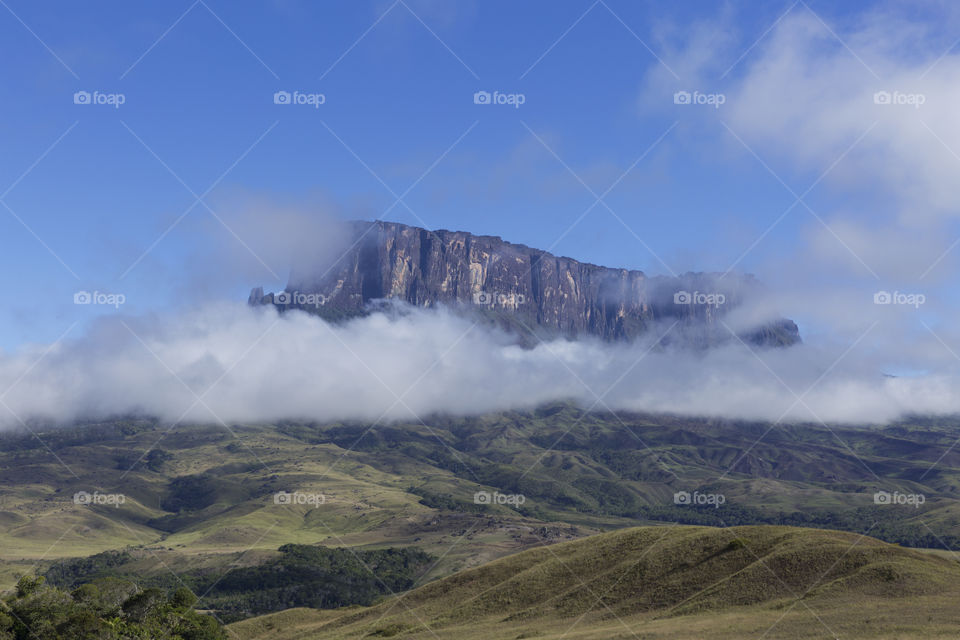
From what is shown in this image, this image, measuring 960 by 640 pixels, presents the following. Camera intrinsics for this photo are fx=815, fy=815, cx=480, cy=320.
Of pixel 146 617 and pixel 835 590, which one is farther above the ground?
pixel 835 590

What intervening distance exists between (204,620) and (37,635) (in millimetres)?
28128

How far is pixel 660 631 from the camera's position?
88.0 metres

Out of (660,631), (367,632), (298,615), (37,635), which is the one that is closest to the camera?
(660,631)

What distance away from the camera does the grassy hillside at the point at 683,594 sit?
8581 centimetres

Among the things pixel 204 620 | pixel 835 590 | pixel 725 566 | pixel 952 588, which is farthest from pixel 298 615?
pixel 952 588

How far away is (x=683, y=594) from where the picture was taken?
10725 centimetres

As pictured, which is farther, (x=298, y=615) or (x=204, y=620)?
(x=298, y=615)

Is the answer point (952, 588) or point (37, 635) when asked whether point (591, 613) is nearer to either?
point (952, 588)

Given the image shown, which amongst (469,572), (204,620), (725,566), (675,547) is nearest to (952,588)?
(725,566)

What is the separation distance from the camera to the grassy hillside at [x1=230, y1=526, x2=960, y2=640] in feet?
282

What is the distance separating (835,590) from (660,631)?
931 inches

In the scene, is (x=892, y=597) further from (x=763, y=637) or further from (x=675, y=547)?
(x=675, y=547)

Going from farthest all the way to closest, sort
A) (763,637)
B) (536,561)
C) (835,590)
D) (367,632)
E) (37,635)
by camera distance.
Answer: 1. (536,561)
2. (367,632)
3. (37,635)
4. (835,590)
5. (763,637)

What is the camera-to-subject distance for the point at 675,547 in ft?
413
